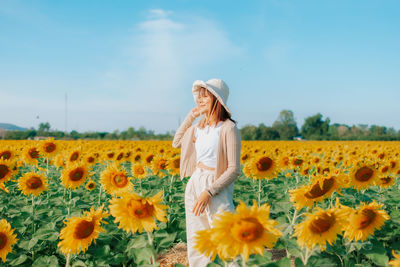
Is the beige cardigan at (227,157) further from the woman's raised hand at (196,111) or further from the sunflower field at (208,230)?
the sunflower field at (208,230)

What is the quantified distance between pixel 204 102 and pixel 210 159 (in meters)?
0.56

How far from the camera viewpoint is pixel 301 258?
2.16 m

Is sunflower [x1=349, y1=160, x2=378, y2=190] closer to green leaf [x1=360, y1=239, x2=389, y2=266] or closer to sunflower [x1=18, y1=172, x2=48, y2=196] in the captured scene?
green leaf [x1=360, y1=239, x2=389, y2=266]

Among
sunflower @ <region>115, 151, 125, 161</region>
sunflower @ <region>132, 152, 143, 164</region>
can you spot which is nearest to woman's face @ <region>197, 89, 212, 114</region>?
sunflower @ <region>132, 152, 143, 164</region>

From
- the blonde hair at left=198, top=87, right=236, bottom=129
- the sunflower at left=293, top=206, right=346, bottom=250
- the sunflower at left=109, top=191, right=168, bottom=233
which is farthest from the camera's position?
the blonde hair at left=198, top=87, right=236, bottom=129

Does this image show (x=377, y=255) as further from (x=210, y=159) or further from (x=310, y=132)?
(x=310, y=132)

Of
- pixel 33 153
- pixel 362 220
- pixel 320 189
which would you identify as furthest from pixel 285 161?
pixel 33 153

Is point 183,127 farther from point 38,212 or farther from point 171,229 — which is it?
point 38,212

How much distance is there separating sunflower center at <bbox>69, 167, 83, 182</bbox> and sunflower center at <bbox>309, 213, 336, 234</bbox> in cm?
364

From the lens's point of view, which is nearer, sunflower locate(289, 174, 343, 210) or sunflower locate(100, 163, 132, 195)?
sunflower locate(289, 174, 343, 210)

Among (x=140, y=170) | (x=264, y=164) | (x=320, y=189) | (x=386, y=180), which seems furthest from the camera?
(x=140, y=170)

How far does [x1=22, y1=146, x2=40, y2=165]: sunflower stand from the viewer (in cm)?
545

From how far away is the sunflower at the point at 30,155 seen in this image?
17.9 feet

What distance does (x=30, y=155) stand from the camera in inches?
217
